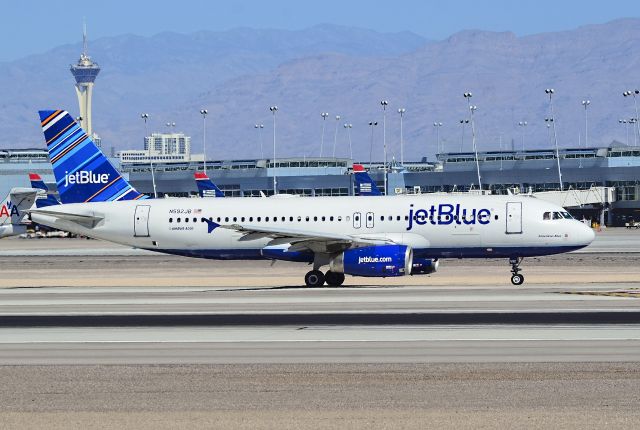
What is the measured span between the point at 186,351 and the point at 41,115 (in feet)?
107

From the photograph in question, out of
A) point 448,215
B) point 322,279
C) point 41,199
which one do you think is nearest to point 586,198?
point 41,199

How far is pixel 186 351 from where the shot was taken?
1255 inches

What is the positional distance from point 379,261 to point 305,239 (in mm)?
3636

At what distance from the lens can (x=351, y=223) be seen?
58.0 meters

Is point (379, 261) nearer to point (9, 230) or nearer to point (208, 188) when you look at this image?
point (208, 188)

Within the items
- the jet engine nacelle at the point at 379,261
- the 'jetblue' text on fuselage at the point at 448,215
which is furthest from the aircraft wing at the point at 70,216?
the 'jetblue' text on fuselage at the point at 448,215

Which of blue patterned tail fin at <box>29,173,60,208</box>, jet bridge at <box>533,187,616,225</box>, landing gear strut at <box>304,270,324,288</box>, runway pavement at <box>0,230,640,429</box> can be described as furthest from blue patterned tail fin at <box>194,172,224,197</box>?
runway pavement at <box>0,230,640,429</box>

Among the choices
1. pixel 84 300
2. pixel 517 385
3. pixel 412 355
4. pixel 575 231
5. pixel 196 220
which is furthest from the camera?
pixel 196 220

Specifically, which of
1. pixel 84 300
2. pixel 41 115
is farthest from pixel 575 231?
pixel 41 115

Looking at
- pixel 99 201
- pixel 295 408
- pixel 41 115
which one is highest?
pixel 41 115

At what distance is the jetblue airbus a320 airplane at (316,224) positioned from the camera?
5584 centimetres

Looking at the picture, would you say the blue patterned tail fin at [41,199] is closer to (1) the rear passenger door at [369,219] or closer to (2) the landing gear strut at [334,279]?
(1) the rear passenger door at [369,219]

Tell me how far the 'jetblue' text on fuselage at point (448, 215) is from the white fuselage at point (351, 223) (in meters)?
0.04

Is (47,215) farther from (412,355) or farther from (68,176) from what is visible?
(412,355)
